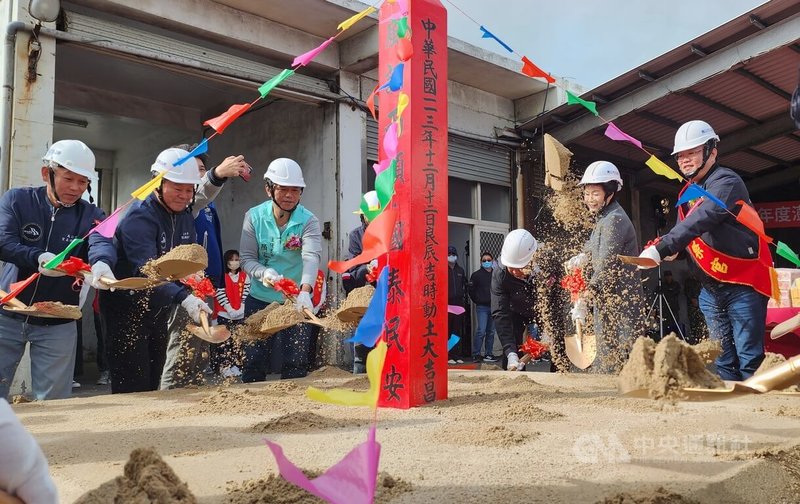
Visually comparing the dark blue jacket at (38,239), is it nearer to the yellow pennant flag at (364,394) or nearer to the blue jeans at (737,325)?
the yellow pennant flag at (364,394)

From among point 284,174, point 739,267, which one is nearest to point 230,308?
point 284,174

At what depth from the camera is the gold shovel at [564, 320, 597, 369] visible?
4.55 metres

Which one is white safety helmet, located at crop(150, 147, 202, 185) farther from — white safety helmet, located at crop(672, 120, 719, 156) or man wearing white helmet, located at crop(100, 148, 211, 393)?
white safety helmet, located at crop(672, 120, 719, 156)

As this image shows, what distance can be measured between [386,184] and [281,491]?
183 cm

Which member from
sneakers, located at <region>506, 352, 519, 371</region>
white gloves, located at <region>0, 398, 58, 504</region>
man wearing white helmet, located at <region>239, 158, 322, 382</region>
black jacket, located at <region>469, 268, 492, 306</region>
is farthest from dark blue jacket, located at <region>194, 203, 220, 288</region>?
black jacket, located at <region>469, 268, 492, 306</region>

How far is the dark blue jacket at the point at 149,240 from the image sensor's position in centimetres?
389

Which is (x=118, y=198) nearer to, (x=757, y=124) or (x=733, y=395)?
(x=757, y=124)

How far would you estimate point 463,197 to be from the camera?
9.71 m

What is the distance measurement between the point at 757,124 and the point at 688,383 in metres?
9.12

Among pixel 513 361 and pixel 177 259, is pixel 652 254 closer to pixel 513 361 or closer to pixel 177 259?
pixel 513 361

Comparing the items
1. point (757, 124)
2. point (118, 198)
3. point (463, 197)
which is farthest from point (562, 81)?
point (118, 198)

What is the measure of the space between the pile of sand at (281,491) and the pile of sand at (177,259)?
196 cm

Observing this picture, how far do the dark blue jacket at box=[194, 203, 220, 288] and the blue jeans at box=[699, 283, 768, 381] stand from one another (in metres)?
3.30

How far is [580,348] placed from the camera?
4629 mm
